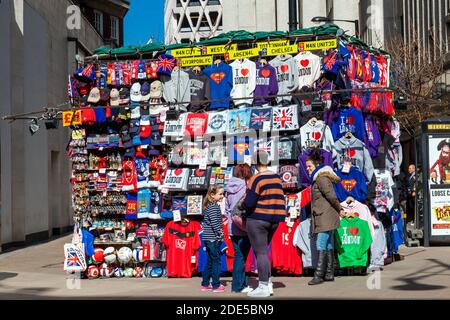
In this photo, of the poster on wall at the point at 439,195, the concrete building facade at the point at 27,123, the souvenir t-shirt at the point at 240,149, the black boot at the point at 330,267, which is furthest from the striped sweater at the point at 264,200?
the concrete building facade at the point at 27,123

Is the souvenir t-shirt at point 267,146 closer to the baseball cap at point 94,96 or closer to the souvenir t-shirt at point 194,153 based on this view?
the souvenir t-shirt at point 194,153

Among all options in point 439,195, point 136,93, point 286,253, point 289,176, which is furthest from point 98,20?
point 286,253

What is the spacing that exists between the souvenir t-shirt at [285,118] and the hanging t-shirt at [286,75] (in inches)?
13.1

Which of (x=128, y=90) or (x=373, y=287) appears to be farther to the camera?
(x=128, y=90)

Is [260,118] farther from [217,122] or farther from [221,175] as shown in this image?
[221,175]

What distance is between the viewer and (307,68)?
536 inches

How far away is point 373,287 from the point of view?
37.6ft

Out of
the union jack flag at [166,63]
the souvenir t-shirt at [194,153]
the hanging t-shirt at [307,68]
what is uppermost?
the union jack flag at [166,63]

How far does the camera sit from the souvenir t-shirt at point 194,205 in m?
13.5

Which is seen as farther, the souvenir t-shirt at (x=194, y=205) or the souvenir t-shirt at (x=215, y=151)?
the souvenir t-shirt at (x=215, y=151)

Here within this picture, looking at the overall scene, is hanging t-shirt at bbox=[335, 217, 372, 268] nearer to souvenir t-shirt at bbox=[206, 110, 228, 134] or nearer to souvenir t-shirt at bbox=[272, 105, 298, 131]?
souvenir t-shirt at bbox=[272, 105, 298, 131]

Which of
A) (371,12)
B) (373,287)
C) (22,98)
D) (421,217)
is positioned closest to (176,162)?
(373,287)
